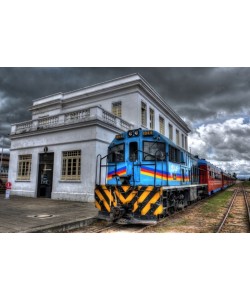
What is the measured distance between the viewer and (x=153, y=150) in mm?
8289

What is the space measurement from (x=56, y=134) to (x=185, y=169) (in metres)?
9.06

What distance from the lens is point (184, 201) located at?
1148 cm

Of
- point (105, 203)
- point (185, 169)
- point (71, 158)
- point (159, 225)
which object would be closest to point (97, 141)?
point (71, 158)

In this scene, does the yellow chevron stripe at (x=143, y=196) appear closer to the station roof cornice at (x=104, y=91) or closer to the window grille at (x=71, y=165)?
the window grille at (x=71, y=165)

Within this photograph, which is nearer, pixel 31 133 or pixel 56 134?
pixel 56 134

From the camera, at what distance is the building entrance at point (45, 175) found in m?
16.3

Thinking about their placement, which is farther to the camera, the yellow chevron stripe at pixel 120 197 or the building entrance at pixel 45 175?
the building entrance at pixel 45 175

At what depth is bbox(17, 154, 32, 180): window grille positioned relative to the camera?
17.8 metres

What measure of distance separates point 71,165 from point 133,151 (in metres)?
7.67

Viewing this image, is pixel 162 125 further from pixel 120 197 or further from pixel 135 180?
pixel 120 197

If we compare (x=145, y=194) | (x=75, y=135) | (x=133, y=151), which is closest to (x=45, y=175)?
(x=75, y=135)

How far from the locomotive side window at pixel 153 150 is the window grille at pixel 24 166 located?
12.2 m

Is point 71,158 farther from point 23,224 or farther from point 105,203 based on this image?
point 23,224

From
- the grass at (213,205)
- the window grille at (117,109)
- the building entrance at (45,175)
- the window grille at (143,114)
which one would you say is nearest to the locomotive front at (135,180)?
the grass at (213,205)
